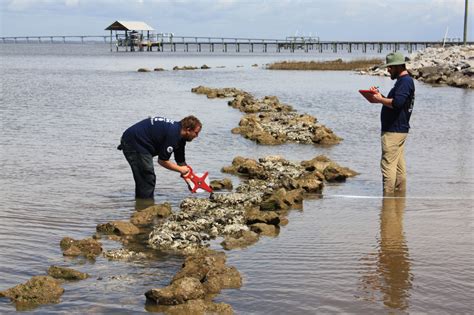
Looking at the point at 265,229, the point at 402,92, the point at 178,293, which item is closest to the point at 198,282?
the point at 178,293

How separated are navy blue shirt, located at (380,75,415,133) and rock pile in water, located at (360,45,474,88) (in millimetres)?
28620

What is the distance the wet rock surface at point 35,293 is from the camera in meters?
6.06

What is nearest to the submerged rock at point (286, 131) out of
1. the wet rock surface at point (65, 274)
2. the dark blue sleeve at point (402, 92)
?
the dark blue sleeve at point (402, 92)

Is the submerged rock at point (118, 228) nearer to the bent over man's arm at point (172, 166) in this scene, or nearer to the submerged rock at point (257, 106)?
the bent over man's arm at point (172, 166)

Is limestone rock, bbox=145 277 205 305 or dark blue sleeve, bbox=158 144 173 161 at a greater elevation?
dark blue sleeve, bbox=158 144 173 161

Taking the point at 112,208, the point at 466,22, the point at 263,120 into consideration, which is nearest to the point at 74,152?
the point at 112,208

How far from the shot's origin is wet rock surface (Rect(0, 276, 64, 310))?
606cm

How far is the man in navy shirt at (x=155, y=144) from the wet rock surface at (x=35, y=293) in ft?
10.0

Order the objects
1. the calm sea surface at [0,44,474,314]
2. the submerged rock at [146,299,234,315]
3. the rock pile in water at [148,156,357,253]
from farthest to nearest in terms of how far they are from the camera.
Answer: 1. the rock pile in water at [148,156,357,253]
2. the calm sea surface at [0,44,474,314]
3. the submerged rock at [146,299,234,315]

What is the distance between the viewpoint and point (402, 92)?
32.2ft

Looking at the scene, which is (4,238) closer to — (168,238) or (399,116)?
(168,238)

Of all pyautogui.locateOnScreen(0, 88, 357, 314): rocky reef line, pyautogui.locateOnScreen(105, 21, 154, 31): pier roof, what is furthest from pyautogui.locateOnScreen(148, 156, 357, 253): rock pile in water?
pyautogui.locateOnScreen(105, 21, 154, 31): pier roof

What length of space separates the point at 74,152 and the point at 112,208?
5.57 metres

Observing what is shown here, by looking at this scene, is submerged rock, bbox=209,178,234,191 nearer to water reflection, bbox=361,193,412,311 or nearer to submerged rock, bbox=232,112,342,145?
water reflection, bbox=361,193,412,311
